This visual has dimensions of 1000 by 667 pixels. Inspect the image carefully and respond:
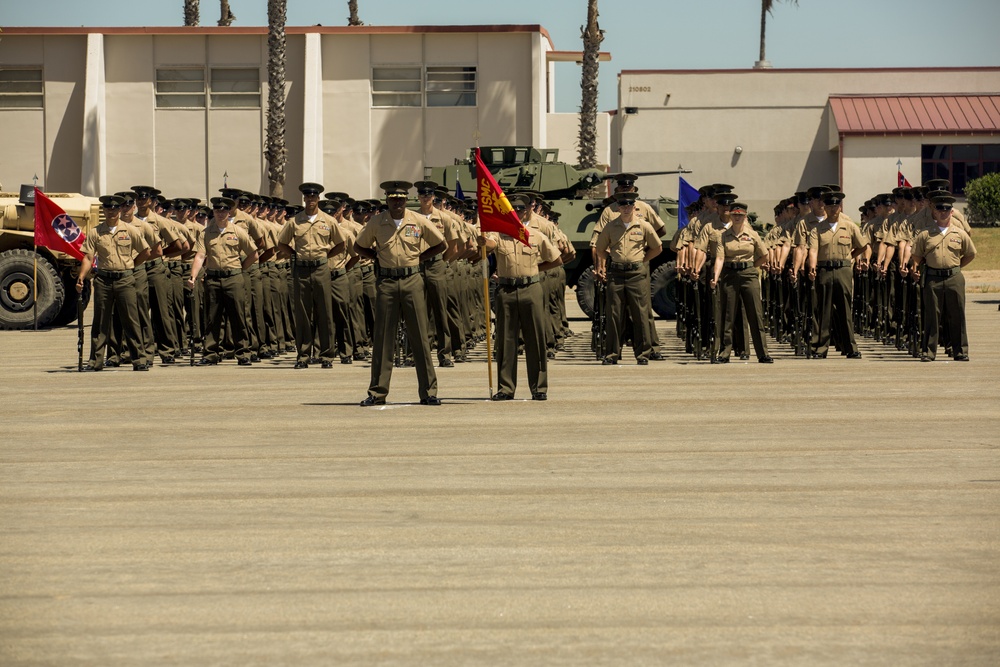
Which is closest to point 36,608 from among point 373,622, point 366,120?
point 373,622

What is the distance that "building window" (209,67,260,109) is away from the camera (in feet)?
151

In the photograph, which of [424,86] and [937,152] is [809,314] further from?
[937,152]

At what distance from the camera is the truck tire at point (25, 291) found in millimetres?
28344

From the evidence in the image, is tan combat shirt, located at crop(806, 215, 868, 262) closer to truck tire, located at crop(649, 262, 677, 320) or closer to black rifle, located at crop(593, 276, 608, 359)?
black rifle, located at crop(593, 276, 608, 359)

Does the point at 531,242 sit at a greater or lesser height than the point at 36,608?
greater

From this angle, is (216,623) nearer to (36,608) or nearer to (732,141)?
(36,608)

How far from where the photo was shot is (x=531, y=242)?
51.7 feet

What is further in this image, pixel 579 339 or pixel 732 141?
pixel 732 141

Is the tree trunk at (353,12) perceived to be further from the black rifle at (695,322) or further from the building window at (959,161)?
the black rifle at (695,322)

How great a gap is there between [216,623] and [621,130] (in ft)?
181

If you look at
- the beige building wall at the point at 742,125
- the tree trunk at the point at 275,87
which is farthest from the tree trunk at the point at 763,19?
the tree trunk at the point at 275,87

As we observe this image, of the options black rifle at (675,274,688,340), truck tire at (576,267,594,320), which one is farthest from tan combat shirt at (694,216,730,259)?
truck tire at (576,267,594,320)

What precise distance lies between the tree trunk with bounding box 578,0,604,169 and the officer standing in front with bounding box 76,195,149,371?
28.8 metres

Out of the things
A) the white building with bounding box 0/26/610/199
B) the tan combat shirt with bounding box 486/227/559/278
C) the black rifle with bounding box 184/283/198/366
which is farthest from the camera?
the white building with bounding box 0/26/610/199
